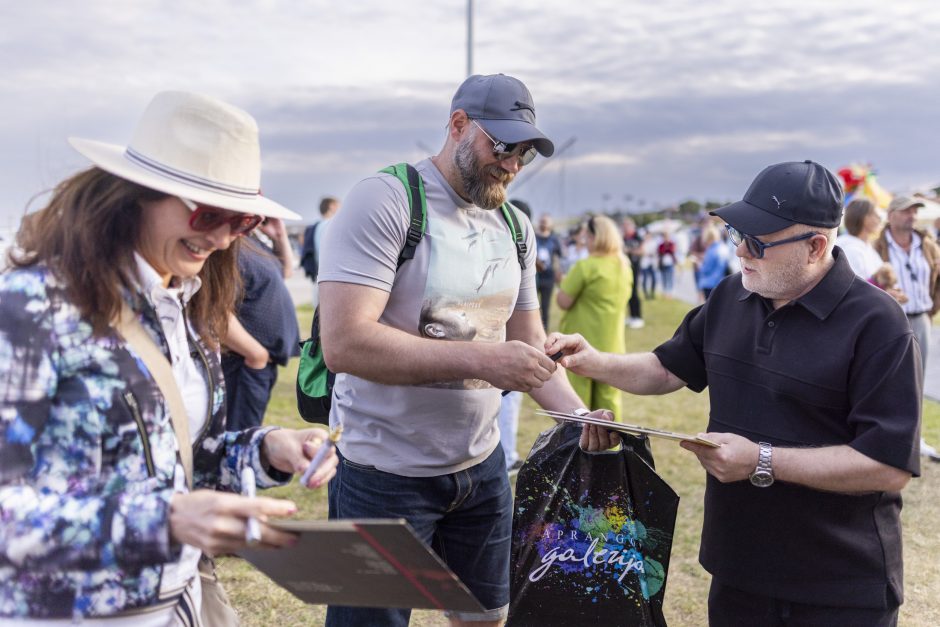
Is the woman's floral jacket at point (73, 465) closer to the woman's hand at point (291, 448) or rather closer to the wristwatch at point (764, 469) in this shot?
the woman's hand at point (291, 448)

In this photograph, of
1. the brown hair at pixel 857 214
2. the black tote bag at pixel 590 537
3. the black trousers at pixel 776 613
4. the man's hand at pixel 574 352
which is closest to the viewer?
the black trousers at pixel 776 613

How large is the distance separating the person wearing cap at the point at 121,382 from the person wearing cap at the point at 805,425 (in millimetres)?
1310

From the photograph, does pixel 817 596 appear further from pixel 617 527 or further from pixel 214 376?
pixel 214 376

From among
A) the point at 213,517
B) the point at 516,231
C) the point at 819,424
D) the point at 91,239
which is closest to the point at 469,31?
the point at 516,231

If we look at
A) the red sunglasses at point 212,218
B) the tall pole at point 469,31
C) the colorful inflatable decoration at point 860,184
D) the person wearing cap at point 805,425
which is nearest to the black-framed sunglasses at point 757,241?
the person wearing cap at point 805,425

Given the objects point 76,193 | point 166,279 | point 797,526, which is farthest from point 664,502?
point 76,193

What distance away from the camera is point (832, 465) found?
7.29ft

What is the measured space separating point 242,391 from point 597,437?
2.65m

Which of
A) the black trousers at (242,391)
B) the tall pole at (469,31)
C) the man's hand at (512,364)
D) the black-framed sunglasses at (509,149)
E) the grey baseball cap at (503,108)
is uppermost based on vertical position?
the tall pole at (469,31)

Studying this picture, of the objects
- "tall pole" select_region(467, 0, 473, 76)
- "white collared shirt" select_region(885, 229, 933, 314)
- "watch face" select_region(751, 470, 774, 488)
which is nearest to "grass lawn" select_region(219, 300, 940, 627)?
"watch face" select_region(751, 470, 774, 488)

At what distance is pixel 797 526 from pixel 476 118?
4.86ft

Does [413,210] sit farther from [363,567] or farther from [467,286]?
[363,567]

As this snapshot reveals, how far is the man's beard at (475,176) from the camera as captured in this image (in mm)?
2539

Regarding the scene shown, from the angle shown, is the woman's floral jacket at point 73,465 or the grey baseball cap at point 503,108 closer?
the woman's floral jacket at point 73,465
